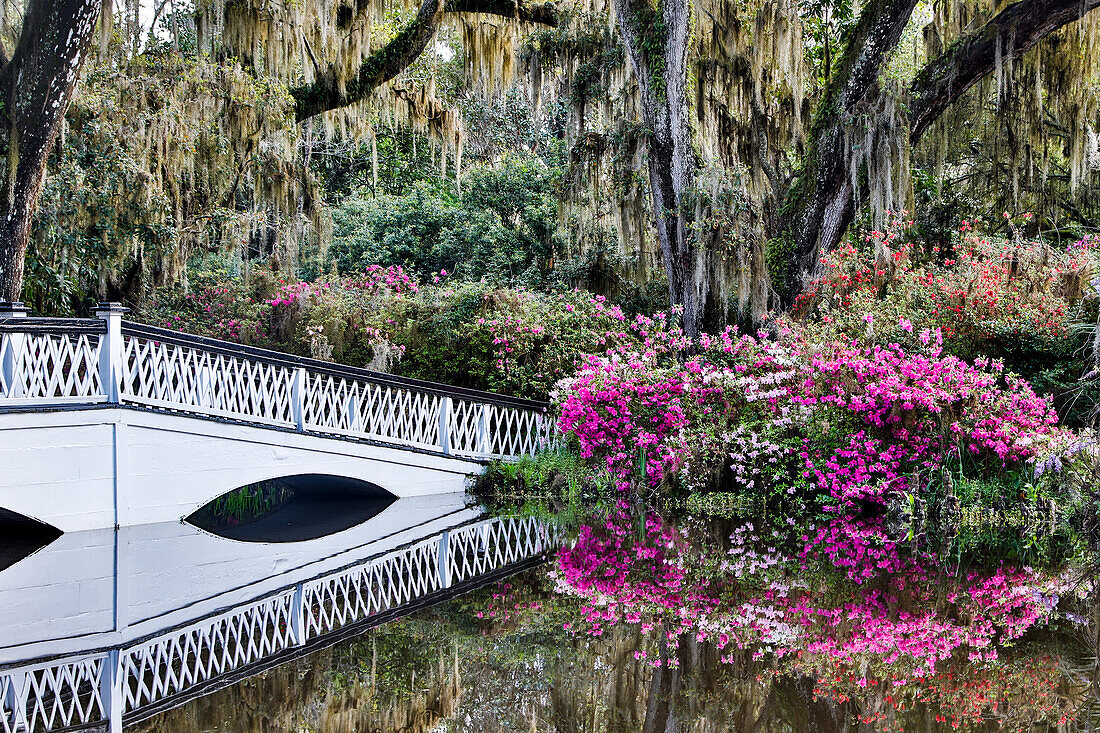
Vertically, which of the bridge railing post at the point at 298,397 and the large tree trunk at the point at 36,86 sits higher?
the large tree trunk at the point at 36,86

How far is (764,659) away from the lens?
16.5 feet

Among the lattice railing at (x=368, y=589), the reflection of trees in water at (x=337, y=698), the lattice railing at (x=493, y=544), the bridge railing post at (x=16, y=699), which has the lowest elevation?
the lattice railing at (x=493, y=544)

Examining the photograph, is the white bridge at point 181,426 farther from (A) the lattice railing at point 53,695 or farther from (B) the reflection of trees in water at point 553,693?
(B) the reflection of trees in water at point 553,693

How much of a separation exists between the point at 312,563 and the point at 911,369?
20.7 ft

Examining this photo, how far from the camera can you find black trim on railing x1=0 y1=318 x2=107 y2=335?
9.52 metres

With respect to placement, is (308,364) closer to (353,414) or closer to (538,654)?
(353,414)

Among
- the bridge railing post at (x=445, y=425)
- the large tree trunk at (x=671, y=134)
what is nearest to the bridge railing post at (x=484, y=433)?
the bridge railing post at (x=445, y=425)

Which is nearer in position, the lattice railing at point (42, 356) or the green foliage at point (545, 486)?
the lattice railing at point (42, 356)

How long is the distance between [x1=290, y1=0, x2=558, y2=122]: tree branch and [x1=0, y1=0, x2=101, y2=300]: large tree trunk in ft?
18.0

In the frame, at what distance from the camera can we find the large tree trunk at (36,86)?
32.5 ft

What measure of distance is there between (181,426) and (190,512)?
963 millimetres

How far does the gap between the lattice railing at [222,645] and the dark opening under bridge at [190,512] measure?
2 cm

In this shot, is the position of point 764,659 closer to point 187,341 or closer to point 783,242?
point 187,341

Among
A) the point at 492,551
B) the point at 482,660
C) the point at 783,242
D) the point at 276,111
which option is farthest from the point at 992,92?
the point at 482,660
